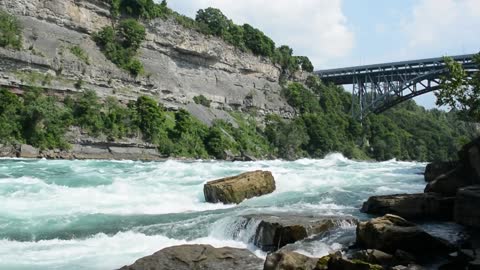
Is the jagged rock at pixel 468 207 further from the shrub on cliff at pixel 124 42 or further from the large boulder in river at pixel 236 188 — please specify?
the shrub on cliff at pixel 124 42

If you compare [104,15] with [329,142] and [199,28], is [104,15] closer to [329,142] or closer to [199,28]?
[199,28]

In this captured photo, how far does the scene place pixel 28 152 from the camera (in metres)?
31.1

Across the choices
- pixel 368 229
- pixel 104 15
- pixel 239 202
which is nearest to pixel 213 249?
pixel 368 229

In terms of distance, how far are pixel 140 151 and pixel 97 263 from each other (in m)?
30.6

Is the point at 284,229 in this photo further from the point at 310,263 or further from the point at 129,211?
the point at 129,211

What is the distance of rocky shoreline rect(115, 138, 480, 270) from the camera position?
696 centimetres

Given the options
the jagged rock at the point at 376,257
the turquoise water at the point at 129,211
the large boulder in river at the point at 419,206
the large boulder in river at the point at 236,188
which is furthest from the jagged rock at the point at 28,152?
the jagged rock at the point at 376,257

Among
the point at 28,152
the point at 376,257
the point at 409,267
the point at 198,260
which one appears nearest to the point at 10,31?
the point at 28,152

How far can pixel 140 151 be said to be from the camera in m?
38.4

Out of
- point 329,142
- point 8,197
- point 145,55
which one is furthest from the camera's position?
point 329,142

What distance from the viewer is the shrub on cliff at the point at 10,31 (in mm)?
35094

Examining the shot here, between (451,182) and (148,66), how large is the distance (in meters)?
40.5

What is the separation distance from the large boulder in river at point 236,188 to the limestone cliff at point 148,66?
84.8ft

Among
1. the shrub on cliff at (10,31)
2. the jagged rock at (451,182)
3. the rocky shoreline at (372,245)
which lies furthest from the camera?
the shrub on cliff at (10,31)
